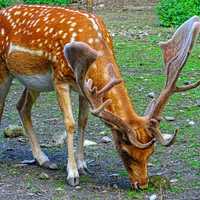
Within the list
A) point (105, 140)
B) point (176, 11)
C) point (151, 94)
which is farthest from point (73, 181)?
point (176, 11)

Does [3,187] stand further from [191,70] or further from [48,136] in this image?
[191,70]

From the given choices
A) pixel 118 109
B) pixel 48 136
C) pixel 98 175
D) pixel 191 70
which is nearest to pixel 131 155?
pixel 118 109

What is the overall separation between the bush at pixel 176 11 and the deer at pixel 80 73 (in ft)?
37.0

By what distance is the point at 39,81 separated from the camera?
7.30m

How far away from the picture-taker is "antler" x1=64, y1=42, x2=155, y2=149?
6.32 m

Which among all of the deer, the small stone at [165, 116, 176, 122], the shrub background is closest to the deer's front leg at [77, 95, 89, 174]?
the deer

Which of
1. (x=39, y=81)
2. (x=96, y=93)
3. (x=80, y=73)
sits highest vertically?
(x=80, y=73)

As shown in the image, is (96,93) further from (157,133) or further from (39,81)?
(39,81)

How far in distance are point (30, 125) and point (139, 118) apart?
178 centimetres

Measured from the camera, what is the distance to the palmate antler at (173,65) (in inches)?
252

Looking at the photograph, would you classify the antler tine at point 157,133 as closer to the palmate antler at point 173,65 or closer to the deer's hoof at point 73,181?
the palmate antler at point 173,65

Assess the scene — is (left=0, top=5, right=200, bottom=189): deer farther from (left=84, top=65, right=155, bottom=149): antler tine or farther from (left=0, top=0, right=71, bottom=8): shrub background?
(left=0, top=0, right=71, bottom=8): shrub background

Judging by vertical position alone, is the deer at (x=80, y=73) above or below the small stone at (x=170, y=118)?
above

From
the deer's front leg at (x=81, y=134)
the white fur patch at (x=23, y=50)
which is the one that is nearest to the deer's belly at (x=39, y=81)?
the white fur patch at (x=23, y=50)
